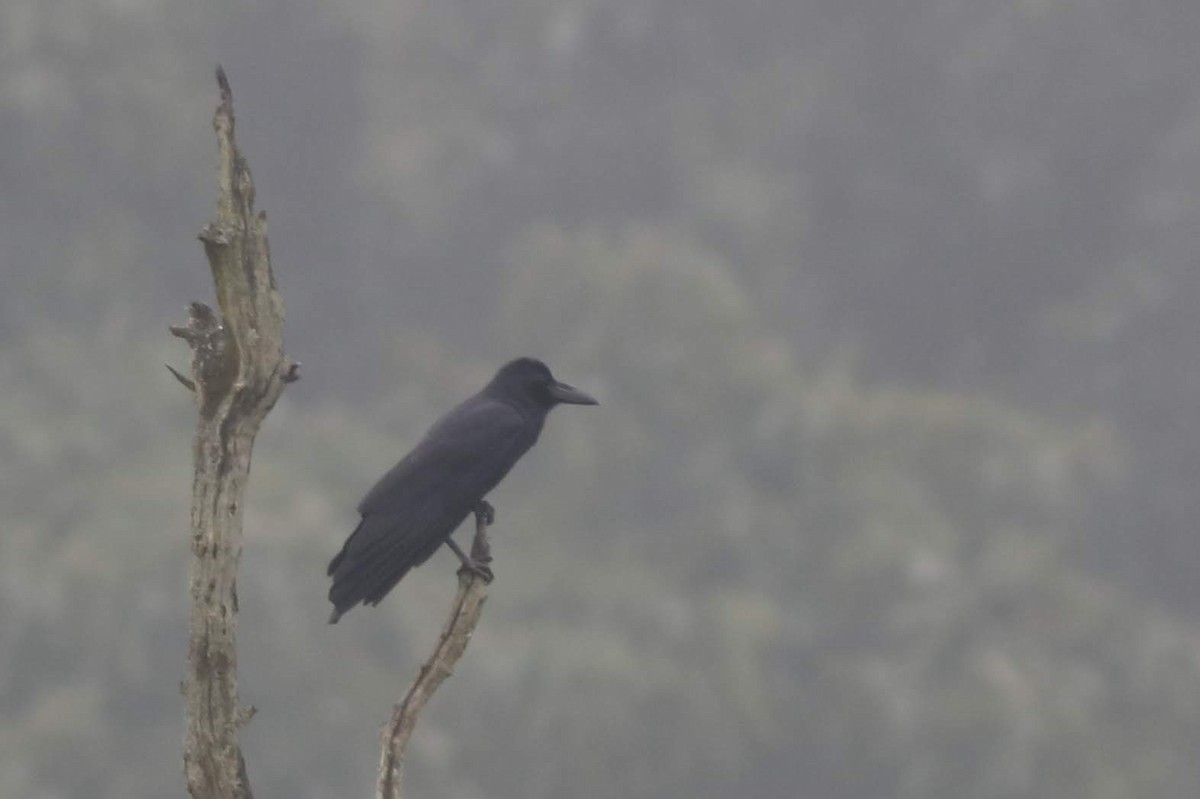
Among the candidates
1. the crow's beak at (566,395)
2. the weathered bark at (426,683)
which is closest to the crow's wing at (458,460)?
the crow's beak at (566,395)

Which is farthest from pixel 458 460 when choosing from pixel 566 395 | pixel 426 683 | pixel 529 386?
pixel 426 683

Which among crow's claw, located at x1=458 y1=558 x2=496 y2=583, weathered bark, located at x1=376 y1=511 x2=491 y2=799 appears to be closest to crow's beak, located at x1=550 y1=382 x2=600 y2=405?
crow's claw, located at x1=458 y1=558 x2=496 y2=583

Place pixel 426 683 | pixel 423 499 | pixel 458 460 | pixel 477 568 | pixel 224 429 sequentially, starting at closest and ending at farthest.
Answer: pixel 224 429
pixel 426 683
pixel 477 568
pixel 423 499
pixel 458 460

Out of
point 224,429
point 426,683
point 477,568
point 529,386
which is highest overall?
point 529,386

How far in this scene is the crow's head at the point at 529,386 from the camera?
1694cm

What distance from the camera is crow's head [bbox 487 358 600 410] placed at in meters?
16.9

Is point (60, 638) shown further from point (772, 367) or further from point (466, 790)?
point (772, 367)

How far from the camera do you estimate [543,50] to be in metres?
101

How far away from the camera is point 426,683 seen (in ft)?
44.3

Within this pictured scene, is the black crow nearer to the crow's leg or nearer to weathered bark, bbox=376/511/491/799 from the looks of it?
the crow's leg

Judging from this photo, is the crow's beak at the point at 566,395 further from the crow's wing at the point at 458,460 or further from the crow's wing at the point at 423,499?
the crow's wing at the point at 423,499

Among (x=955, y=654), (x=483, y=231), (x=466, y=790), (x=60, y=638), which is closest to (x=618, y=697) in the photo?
(x=466, y=790)

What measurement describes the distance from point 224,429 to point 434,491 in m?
2.86

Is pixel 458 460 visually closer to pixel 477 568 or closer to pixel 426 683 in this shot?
pixel 477 568
